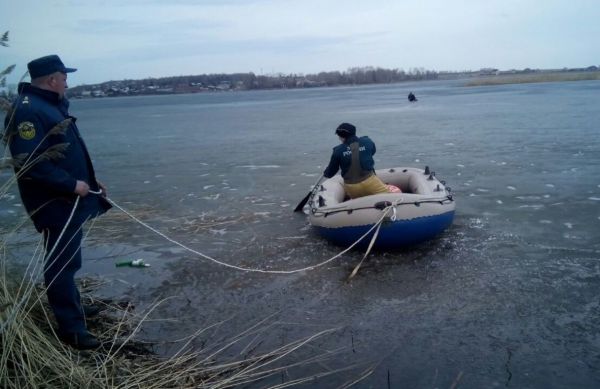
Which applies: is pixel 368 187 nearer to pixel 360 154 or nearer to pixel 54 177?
pixel 360 154

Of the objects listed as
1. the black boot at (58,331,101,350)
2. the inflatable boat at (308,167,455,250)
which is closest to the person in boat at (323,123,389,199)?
the inflatable boat at (308,167,455,250)

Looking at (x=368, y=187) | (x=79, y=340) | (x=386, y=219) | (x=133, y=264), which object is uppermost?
(x=368, y=187)

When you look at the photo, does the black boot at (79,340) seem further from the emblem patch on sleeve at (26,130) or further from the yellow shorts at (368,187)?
the yellow shorts at (368,187)

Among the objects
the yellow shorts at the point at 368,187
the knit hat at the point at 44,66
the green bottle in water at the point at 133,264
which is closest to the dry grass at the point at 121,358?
the knit hat at the point at 44,66

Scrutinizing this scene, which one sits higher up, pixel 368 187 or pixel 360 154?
pixel 360 154

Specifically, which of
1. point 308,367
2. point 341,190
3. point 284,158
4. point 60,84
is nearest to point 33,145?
point 60,84

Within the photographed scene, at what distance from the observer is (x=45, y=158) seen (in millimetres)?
3686

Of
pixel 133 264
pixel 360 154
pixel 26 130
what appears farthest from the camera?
pixel 360 154

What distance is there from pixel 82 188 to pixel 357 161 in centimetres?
392

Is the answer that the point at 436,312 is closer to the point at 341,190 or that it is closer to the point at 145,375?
the point at 145,375

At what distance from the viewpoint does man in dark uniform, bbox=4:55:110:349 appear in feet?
12.1

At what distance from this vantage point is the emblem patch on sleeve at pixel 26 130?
3.68m

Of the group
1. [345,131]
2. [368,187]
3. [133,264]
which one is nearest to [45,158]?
[133,264]

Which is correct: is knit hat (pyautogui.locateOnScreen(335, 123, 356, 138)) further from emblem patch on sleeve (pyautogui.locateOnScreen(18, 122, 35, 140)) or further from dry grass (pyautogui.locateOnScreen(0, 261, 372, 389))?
emblem patch on sleeve (pyautogui.locateOnScreen(18, 122, 35, 140))
